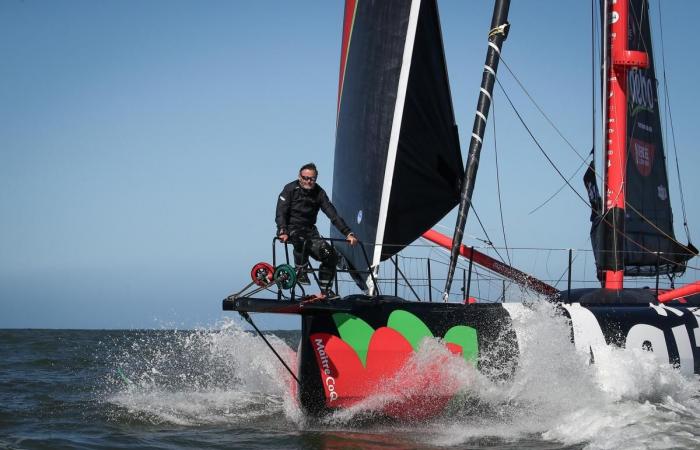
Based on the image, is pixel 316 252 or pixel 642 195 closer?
pixel 316 252

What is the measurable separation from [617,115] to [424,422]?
6100mm

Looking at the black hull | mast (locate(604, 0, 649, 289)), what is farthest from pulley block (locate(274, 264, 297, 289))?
mast (locate(604, 0, 649, 289))

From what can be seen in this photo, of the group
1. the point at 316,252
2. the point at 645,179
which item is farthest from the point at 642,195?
the point at 316,252

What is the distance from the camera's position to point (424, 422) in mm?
7930

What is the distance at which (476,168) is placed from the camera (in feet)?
31.7

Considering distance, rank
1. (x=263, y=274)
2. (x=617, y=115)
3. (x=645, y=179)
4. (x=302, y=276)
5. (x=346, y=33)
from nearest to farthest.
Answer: (x=263, y=274) < (x=302, y=276) < (x=346, y=33) < (x=617, y=115) < (x=645, y=179)

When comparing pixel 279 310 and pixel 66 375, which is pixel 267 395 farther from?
pixel 66 375

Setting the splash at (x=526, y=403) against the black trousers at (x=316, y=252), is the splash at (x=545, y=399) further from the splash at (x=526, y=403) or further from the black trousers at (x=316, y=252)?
the black trousers at (x=316, y=252)

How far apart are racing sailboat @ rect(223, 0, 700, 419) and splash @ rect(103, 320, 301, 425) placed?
1005 mm

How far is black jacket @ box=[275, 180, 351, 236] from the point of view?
8195 millimetres

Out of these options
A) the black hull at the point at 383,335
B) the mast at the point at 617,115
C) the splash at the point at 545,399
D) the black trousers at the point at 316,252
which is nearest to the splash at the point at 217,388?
the black hull at the point at 383,335

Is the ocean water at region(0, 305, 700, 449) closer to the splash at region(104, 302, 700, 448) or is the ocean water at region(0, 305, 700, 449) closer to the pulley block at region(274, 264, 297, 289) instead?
the splash at region(104, 302, 700, 448)

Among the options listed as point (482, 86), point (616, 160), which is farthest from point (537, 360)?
point (616, 160)

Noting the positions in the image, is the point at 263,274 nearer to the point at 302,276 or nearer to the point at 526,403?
the point at 302,276
